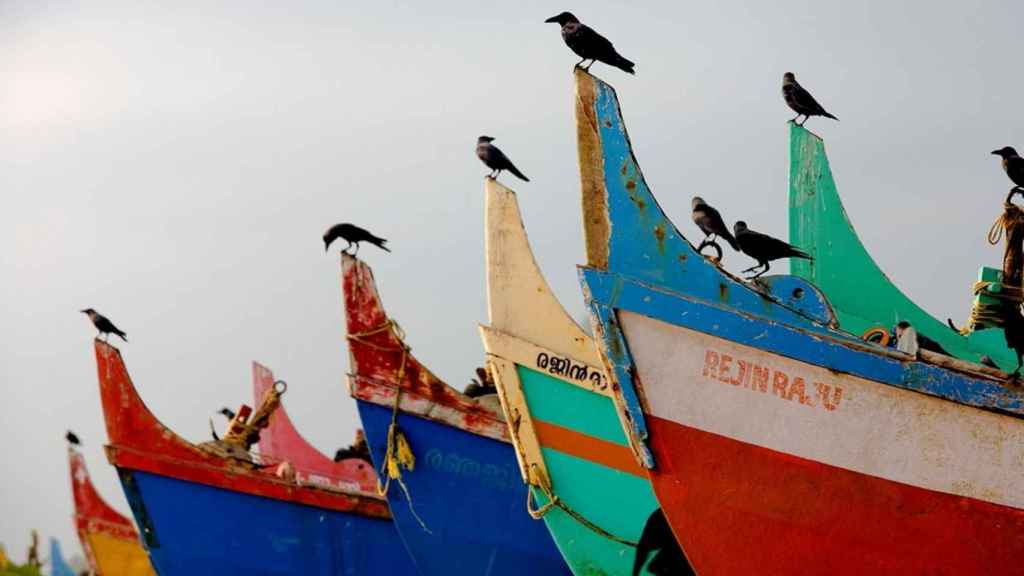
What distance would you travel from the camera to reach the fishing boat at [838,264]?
1102 centimetres

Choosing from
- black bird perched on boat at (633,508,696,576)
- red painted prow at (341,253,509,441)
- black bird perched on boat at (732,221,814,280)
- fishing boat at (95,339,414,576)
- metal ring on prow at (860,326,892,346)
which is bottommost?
fishing boat at (95,339,414,576)

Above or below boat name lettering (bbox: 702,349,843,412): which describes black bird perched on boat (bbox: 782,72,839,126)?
above

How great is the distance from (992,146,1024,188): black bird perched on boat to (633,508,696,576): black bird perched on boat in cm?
281

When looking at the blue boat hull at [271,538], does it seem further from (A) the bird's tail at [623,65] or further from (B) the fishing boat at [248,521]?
(A) the bird's tail at [623,65]

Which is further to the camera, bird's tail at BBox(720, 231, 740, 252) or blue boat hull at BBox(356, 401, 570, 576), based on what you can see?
blue boat hull at BBox(356, 401, 570, 576)

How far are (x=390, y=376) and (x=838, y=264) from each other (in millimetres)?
3198

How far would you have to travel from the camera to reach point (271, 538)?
13.0 metres

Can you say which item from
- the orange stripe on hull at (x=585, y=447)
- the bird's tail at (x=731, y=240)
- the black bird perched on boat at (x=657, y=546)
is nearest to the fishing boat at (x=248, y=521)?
the orange stripe on hull at (x=585, y=447)

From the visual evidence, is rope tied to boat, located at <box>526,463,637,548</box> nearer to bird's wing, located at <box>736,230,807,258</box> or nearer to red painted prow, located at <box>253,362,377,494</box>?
bird's wing, located at <box>736,230,807,258</box>

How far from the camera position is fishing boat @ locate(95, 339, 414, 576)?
1293 centimetres

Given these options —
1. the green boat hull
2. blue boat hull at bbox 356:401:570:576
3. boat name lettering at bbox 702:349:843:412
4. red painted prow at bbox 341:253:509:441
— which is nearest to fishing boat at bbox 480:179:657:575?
the green boat hull

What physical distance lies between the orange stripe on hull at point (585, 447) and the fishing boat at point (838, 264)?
6.26ft

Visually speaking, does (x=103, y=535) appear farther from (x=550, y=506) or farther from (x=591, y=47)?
(x=591, y=47)

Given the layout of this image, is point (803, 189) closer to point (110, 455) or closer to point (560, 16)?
point (560, 16)
